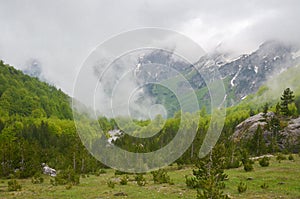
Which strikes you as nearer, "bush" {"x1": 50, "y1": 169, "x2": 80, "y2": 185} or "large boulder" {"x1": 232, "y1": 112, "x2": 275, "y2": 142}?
"bush" {"x1": 50, "y1": 169, "x2": 80, "y2": 185}

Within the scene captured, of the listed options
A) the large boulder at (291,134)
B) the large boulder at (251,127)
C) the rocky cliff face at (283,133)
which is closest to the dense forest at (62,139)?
the rocky cliff face at (283,133)

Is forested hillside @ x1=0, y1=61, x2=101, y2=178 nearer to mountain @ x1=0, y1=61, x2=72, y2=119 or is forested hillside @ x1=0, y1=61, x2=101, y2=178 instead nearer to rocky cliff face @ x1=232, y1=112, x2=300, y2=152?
mountain @ x1=0, y1=61, x2=72, y2=119

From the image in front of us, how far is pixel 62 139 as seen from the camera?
90.1 metres

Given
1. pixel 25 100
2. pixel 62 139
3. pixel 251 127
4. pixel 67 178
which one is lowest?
pixel 67 178

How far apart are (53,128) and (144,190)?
99.9m

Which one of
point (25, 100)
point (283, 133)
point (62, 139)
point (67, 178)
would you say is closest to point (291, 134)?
point (283, 133)

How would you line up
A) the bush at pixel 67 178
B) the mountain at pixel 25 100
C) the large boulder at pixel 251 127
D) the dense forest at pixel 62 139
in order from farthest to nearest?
the mountain at pixel 25 100, the large boulder at pixel 251 127, the dense forest at pixel 62 139, the bush at pixel 67 178

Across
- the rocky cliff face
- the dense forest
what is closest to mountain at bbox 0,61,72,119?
the dense forest

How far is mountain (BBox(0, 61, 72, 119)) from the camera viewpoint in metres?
150

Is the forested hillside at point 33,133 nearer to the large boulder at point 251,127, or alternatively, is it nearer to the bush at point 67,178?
the bush at point 67,178

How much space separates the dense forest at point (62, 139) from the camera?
42.6 m

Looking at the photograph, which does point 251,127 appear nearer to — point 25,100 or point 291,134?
point 291,134

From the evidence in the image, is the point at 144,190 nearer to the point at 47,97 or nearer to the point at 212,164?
the point at 212,164

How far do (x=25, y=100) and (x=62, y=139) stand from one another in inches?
3213
